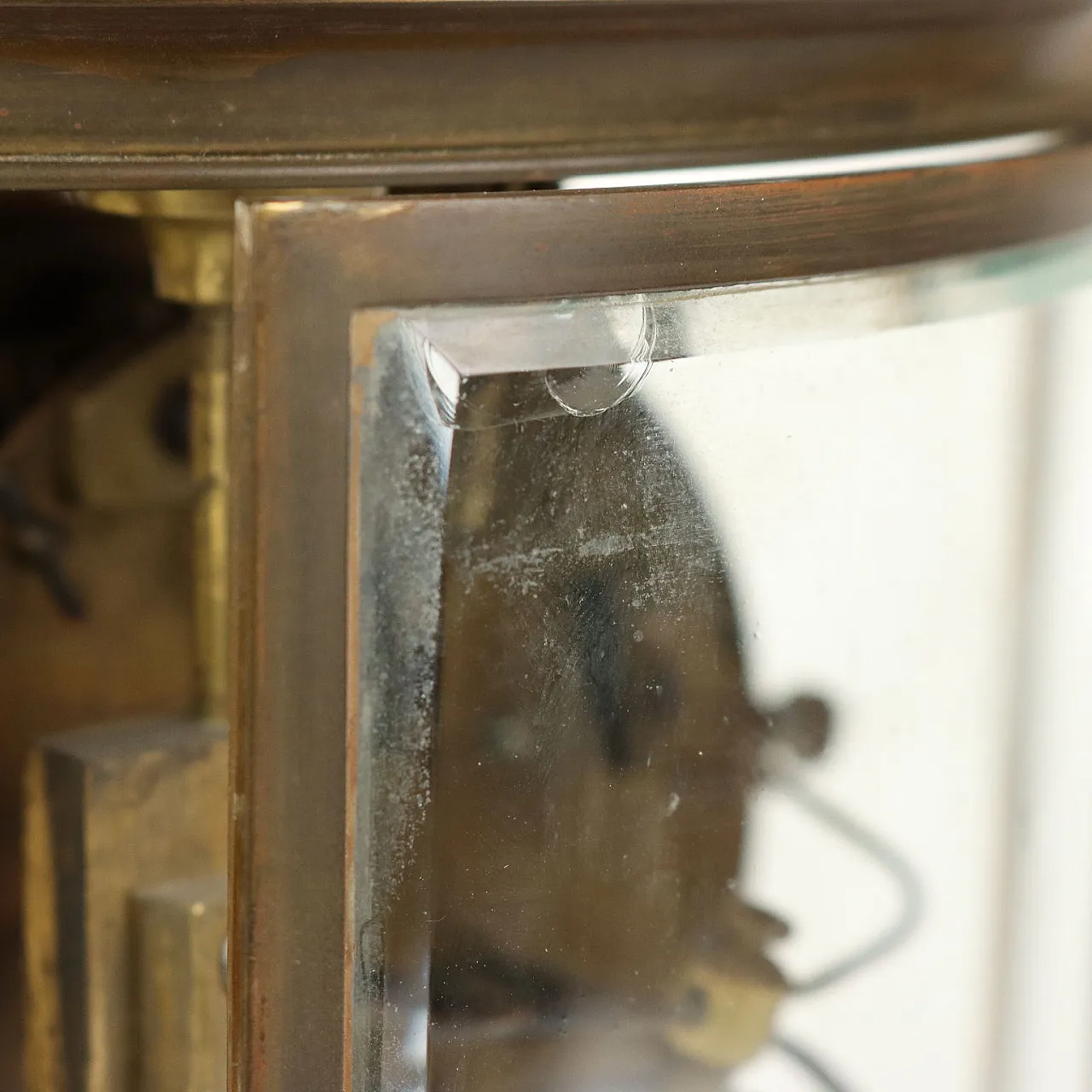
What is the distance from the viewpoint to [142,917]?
47cm

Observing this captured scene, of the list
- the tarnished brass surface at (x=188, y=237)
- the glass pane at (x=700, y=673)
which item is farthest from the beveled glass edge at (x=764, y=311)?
the tarnished brass surface at (x=188, y=237)

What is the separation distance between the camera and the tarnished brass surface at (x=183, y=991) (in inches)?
17.9

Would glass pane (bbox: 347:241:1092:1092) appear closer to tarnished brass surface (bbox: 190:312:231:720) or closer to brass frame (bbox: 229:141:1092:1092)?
brass frame (bbox: 229:141:1092:1092)

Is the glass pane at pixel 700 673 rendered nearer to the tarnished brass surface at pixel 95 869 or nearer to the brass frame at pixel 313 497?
the brass frame at pixel 313 497

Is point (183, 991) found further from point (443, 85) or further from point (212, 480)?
point (443, 85)

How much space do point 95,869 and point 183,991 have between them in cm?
5

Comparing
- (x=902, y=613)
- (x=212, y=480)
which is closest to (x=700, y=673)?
(x=902, y=613)

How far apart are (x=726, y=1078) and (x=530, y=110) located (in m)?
0.24

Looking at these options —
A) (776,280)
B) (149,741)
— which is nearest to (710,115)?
(776,280)

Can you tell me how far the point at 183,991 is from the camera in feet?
1.50

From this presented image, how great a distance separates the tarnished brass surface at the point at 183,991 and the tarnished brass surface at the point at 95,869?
1cm

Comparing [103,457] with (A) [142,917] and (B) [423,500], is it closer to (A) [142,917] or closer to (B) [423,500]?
(A) [142,917]

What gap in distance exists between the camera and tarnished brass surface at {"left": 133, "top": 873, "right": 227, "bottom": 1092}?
45cm

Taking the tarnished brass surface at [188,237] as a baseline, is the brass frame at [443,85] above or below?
above
